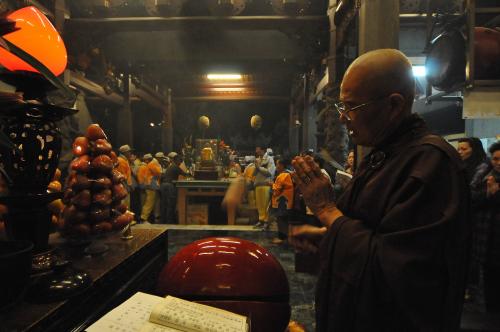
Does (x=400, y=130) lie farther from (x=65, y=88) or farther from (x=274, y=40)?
(x=274, y=40)

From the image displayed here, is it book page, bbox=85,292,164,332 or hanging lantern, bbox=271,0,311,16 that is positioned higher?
hanging lantern, bbox=271,0,311,16

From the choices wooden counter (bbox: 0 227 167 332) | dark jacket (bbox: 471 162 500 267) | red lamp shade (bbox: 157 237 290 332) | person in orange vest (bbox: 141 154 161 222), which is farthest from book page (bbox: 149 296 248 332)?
person in orange vest (bbox: 141 154 161 222)

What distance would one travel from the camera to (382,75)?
143cm

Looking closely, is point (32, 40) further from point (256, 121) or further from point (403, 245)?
point (256, 121)

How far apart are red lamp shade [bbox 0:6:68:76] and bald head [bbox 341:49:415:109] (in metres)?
1.47

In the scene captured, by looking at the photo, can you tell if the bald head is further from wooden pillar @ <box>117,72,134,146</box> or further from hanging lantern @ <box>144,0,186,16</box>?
wooden pillar @ <box>117,72,134,146</box>

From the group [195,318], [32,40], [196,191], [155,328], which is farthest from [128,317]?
[196,191]

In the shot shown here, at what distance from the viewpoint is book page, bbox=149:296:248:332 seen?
1.10m

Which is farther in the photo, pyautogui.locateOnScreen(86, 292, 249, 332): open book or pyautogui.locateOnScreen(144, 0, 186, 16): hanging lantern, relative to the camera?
pyautogui.locateOnScreen(144, 0, 186, 16): hanging lantern

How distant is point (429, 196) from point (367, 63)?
61 centimetres

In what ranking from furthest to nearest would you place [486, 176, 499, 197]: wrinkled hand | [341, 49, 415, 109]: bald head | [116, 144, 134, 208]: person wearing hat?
[116, 144, 134, 208]: person wearing hat, [486, 176, 499, 197]: wrinkled hand, [341, 49, 415, 109]: bald head

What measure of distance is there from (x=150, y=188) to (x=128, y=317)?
8.67 metres

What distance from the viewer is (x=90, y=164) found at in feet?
6.50

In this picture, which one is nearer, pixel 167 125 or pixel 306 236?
pixel 306 236
